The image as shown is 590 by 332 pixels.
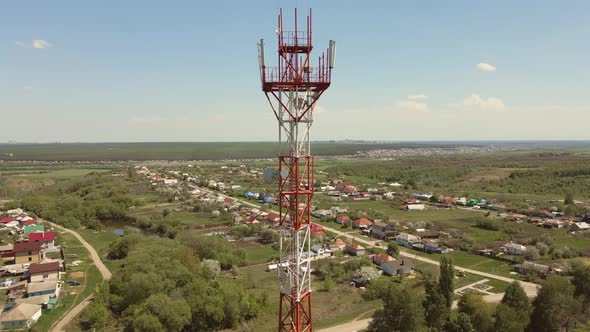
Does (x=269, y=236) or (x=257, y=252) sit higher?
(x=269, y=236)

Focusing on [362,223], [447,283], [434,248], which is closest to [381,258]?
[434,248]

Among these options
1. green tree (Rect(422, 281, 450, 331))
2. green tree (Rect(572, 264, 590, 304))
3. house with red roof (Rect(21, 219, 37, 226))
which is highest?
green tree (Rect(572, 264, 590, 304))

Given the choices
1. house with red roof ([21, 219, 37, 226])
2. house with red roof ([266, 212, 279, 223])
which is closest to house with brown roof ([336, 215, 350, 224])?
house with red roof ([266, 212, 279, 223])

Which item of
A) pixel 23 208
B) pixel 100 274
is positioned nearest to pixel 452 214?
pixel 100 274

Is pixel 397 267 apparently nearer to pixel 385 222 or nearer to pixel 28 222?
pixel 385 222

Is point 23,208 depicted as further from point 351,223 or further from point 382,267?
point 382,267

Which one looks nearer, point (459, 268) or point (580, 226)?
point (459, 268)

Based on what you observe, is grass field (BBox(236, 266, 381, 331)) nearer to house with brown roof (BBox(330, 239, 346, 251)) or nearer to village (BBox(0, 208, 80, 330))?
house with brown roof (BBox(330, 239, 346, 251))

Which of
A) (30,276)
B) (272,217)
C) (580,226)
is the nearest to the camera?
(30,276)
